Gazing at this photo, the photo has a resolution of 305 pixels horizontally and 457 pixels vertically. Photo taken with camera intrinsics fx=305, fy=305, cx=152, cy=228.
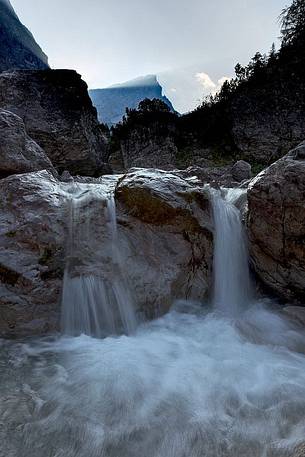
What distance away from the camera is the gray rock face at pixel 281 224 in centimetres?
434

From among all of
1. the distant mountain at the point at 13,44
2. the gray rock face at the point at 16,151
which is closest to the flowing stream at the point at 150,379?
the gray rock face at the point at 16,151

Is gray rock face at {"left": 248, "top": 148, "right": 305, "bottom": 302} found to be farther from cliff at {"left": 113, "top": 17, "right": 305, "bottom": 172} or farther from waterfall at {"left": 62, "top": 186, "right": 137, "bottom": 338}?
cliff at {"left": 113, "top": 17, "right": 305, "bottom": 172}

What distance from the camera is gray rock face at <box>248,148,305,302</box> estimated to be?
4.34 metres

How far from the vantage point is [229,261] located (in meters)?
5.21

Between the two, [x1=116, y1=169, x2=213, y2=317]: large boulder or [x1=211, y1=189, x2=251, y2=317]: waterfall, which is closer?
[x1=116, y1=169, x2=213, y2=317]: large boulder

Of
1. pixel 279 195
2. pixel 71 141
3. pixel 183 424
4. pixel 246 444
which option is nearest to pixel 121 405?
pixel 183 424

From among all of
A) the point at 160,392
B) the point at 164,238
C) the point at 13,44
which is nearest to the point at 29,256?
the point at 164,238

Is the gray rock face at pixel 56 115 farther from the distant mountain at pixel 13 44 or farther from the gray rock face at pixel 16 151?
the distant mountain at pixel 13 44

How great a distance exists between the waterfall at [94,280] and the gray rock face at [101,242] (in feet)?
0.07

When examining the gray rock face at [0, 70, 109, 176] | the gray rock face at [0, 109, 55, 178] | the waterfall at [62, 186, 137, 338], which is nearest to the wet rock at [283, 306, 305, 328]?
the waterfall at [62, 186, 137, 338]

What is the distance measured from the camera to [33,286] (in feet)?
13.0

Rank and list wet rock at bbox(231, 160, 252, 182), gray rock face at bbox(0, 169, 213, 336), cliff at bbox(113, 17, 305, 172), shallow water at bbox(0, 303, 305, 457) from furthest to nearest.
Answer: cliff at bbox(113, 17, 305, 172), wet rock at bbox(231, 160, 252, 182), gray rock face at bbox(0, 169, 213, 336), shallow water at bbox(0, 303, 305, 457)

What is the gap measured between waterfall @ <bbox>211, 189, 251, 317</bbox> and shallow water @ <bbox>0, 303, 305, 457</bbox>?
2.51 feet

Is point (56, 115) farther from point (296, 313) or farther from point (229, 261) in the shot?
point (296, 313)
